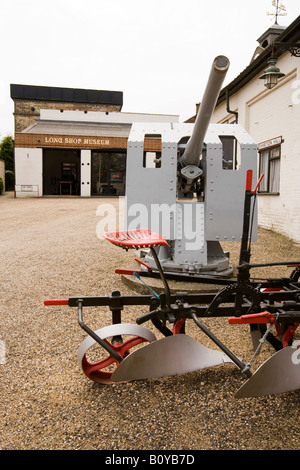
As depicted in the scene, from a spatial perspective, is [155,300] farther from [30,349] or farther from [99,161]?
[99,161]

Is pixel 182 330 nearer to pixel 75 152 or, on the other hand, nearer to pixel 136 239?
pixel 136 239

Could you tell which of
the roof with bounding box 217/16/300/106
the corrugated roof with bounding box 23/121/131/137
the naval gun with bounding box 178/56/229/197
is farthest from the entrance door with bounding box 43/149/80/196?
the naval gun with bounding box 178/56/229/197

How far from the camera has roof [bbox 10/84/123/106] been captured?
34125mm

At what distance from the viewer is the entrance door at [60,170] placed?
26812 mm

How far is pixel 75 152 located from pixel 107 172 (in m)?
4.87

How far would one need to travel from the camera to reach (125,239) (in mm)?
2262

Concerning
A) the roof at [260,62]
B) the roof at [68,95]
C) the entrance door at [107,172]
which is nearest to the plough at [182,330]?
the roof at [260,62]

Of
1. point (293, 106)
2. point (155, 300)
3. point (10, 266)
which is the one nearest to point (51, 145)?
point (293, 106)

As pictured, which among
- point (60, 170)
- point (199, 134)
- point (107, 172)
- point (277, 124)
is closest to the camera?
point (199, 134)

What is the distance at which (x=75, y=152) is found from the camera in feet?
89.4

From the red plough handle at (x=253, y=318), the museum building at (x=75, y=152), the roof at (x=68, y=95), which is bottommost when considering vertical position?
the red plough handle at (x=253, y=318)

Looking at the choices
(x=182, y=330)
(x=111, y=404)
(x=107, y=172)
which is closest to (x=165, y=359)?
(x=182, y=330)

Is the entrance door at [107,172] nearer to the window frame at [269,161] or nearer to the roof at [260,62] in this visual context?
the roof at [260,62]

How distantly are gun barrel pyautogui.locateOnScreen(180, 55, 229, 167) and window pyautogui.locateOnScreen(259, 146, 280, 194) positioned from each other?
6.16m
